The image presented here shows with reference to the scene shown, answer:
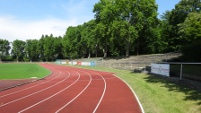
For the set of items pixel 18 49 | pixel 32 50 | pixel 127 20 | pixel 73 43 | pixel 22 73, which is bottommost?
pixel 22 73

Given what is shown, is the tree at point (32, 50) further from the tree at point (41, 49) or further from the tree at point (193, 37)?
the tree at point (193, 37)

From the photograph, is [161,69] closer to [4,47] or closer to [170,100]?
[170,100]

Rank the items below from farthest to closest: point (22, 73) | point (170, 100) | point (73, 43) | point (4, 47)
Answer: point (4, 47), point (73, 43), point (22, 73), point (170, 100)

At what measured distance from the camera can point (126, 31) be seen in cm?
5369

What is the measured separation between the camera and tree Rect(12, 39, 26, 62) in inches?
5974

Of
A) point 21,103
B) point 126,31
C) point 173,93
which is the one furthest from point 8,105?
point 126,31

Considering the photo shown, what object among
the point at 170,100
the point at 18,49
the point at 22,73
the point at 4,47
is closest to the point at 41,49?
the point at 18,49

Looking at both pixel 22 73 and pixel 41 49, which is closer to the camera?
pixel 22 73

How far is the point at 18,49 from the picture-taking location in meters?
154

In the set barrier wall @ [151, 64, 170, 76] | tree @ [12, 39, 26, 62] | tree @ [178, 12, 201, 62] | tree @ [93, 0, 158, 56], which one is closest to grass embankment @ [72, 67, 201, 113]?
barrier wall @ [151, 64, 170, 76]

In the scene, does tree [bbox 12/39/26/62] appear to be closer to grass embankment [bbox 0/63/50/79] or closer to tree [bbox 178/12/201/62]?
grass embankment [bbox 0/63/50/79]

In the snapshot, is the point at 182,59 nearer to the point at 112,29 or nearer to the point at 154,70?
the point at 154,70

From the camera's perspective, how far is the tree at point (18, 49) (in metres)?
152

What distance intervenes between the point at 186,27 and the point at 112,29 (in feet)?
82.9
